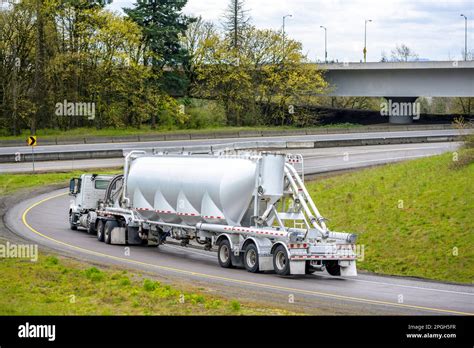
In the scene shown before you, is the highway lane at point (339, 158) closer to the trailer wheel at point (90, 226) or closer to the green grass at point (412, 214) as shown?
the green grass at point (412, 214)

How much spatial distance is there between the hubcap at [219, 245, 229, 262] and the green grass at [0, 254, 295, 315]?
3912mm

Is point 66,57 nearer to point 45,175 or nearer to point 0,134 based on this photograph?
point 0,134

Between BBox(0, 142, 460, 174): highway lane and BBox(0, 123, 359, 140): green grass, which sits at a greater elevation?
BBox(0, 123, 359, 140): green grass

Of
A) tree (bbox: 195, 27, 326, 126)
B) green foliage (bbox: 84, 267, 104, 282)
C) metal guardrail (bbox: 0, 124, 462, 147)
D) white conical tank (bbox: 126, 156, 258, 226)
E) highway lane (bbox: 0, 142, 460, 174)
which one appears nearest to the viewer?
green foliage (bbox: 84, 267, 104, 282)

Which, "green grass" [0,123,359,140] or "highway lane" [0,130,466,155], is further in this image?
"green grass" [0,123,359,140]

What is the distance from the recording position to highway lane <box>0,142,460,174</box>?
184 feet

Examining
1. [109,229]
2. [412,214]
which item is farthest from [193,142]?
[412,214]

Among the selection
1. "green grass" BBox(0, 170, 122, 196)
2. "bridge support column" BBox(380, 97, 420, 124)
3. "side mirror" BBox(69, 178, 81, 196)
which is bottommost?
"green grass" BBox(0, 170, 122, 196)

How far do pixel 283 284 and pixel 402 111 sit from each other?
63053mm

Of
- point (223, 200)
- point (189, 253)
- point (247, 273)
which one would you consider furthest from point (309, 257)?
point (189, 253)

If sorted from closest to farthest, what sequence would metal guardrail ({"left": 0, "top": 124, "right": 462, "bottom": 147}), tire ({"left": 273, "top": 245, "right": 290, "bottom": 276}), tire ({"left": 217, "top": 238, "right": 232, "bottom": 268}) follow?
1. tire ({"left": 273, "top": 245, "right": 290, "bottom": 276})
2. tire ({"left": 217, "top": 238, "right": 232, "bottom": 268})
3. metal guardrail ({"left": 0, "top": 124, "right": 462, "bottom": 147})

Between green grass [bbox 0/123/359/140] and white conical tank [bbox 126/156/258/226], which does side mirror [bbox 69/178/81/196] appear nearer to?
white conical tank [bbox 126/156/258/226]

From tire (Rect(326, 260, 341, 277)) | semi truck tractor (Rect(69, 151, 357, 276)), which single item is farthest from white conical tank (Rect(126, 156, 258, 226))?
tire (Rect(326, 260, 341, 277))
